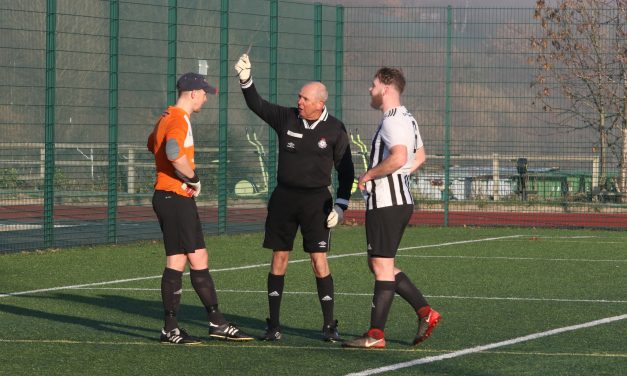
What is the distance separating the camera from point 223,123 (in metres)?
21.3

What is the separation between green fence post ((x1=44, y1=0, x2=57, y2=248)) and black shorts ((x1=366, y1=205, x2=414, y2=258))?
30.8ft

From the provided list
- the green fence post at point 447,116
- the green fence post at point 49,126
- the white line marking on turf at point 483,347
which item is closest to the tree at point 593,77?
the green fence post at point 447,116

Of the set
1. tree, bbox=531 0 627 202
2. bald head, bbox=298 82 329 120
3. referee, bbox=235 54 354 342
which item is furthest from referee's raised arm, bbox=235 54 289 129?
tree, bbox=531 0 627 202

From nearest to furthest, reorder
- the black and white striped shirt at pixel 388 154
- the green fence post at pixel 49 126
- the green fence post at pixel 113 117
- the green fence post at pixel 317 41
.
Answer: the black and white striped shirt at pixel 388 154 < the green fence post at pixel 49 126 < the green fence post at pixel 113 117 < the green fence post at pixel 317 41

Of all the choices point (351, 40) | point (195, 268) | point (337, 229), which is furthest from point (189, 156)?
point (351, 40)

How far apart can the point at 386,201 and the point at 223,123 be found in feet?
39.0

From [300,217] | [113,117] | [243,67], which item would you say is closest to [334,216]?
[300,217]

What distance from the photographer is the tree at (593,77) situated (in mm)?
25281

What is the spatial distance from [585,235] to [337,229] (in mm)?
4123

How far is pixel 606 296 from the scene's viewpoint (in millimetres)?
13008

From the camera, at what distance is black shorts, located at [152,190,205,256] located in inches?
395

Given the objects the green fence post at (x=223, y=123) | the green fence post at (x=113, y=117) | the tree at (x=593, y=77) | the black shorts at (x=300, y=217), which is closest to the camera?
the black shorts at (x=300, y=217)

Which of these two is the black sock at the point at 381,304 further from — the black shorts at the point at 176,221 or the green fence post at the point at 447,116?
the green fence post at the point at 447,116

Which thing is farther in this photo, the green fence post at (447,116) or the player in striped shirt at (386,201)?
the green fence post at (447,116)
